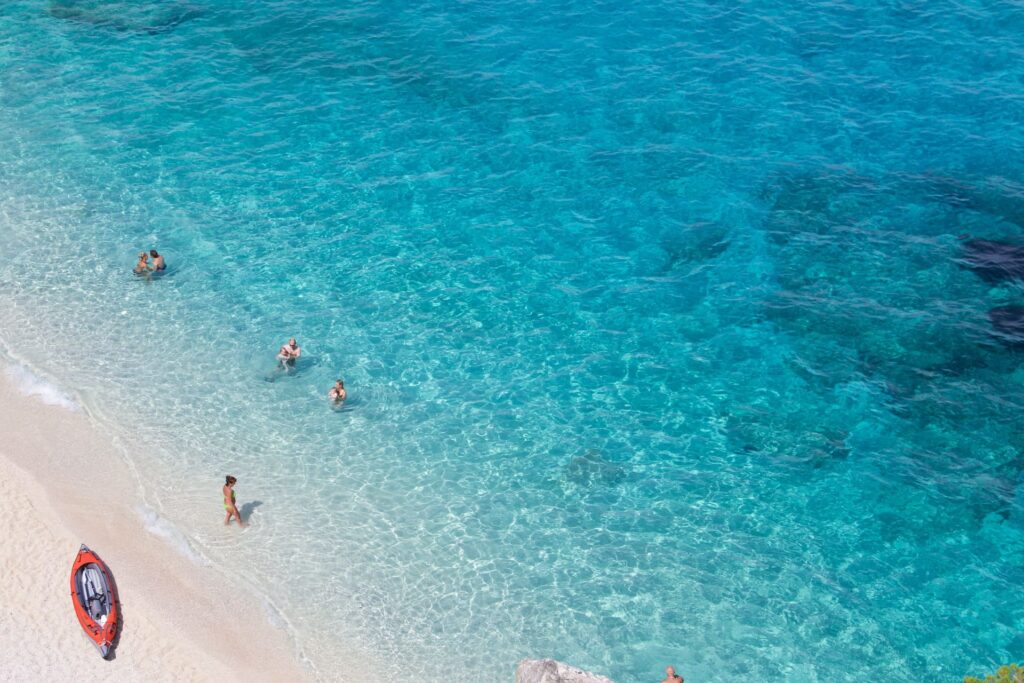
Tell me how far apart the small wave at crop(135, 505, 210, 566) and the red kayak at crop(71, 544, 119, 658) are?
2.02 meters

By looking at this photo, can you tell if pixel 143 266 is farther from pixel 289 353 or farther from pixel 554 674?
pixel 554 674

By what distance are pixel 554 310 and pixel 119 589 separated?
17637mm

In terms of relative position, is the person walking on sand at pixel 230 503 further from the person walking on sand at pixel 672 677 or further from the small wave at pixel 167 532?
the person walking on sand at pixel 672 677

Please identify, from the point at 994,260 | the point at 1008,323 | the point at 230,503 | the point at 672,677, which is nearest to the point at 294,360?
the point at 230,503

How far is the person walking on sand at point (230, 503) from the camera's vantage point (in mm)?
25984

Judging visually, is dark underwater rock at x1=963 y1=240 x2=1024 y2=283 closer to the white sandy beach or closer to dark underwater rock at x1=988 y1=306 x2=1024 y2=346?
dark underwater rock at x1=988 y1=306 x2=1024 y2=346

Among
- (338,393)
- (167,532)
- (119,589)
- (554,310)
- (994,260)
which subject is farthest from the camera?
(994,260)

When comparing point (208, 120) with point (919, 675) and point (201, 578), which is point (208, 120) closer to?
point (201, 578)

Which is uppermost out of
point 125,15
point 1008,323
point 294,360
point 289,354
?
point 125,15

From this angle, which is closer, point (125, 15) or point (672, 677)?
point (672, 677)

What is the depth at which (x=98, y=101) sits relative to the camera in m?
44.0

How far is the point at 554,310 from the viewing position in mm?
34781

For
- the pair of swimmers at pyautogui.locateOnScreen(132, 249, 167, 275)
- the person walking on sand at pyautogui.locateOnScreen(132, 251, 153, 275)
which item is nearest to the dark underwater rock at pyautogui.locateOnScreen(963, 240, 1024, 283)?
the pair of swimmers at pyautogui.locateOnScreen(132, 249, 167, 275)

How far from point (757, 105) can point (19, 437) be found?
3438 cm
